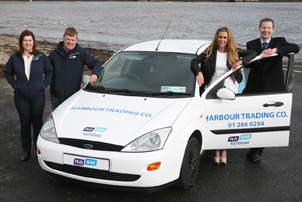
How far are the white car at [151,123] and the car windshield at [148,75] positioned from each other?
0.04ft

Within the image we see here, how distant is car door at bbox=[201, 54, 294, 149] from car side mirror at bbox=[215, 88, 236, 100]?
9cm

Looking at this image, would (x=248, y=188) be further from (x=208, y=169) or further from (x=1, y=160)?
(x=1, y=160)

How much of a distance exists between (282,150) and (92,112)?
314 centimetres

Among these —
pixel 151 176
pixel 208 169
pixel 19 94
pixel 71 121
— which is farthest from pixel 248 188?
pixel 19 94

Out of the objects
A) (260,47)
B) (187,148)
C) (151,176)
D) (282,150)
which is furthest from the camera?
(282,150)

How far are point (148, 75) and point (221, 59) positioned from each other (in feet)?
3.28

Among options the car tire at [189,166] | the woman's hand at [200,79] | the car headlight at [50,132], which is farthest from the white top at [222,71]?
the car headlight at [50,132]

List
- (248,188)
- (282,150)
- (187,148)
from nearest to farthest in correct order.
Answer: (187,148) < (248,188) < (282,150)

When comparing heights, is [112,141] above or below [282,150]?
above

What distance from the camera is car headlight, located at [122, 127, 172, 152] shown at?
3348 mm

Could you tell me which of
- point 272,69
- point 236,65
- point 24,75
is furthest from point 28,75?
point 272,69

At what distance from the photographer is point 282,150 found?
5.32 m

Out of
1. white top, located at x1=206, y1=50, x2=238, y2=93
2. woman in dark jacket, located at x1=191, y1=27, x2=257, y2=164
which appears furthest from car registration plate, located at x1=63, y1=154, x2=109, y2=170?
white top, located at x1=206, y1=50, x2=238, y2=93

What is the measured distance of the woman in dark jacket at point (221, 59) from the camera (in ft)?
14.6
